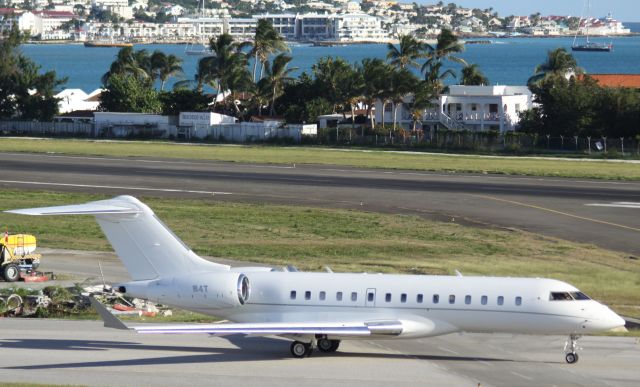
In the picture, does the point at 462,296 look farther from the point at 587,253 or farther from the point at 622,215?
the point at 622,215

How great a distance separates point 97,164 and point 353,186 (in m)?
26.3

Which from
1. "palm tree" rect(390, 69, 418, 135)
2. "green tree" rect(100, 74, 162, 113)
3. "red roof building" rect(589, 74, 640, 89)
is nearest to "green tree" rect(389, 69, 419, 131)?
"palm tree" rect(390, 69, 418, 135)

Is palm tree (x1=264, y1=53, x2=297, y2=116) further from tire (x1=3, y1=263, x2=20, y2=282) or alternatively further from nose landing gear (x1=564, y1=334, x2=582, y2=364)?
nose landing gear (x1=564, y1=334, x2=582, y2=364)

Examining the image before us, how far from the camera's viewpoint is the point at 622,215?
218 feet

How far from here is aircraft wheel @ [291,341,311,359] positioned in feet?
106

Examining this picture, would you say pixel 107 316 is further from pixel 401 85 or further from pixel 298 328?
pixel 401 85

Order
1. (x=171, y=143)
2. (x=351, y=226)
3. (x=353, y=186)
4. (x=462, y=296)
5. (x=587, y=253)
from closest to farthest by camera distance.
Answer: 1. (x=462, y=296)
2. (x=587, y=253)
3. (x=351, y=226)
4. (x=353, y=186)
5. (x=171, y=143)

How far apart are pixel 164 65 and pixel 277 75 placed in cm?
2298

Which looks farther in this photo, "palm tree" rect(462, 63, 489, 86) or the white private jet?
"palm tree" rect(462, 63, 489, 86)

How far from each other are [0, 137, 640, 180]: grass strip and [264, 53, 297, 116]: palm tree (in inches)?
880

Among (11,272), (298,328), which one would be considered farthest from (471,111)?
(298,328)

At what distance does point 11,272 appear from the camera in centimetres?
A: 4619

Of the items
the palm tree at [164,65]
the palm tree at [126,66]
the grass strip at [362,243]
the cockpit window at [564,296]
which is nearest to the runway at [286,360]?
the cockpit window at [564,296]

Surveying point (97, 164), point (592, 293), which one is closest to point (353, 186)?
point (97, 164)
